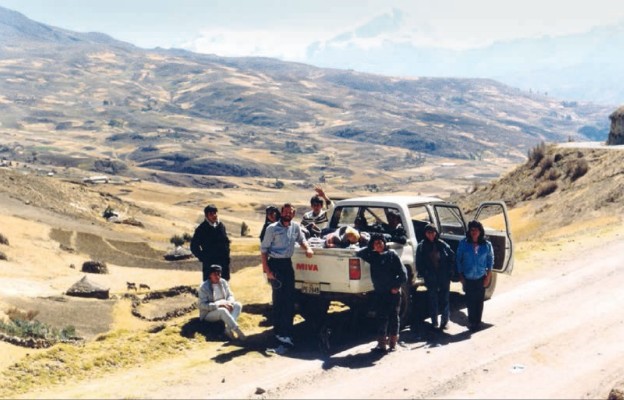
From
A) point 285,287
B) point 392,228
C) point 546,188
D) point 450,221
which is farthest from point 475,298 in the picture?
point 546,188

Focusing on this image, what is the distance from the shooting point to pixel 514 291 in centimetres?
1620

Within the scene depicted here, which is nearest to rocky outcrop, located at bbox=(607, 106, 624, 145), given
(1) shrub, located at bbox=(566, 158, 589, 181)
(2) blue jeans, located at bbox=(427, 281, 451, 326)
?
(1) shrub, located at bbox=(566, 158, 589, 181)

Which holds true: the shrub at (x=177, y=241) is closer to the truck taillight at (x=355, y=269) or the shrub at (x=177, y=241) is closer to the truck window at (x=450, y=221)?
the truck window at (x=450, y=221)

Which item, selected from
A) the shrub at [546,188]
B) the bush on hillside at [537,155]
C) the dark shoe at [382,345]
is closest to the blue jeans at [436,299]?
the dark shoe at [382,345]

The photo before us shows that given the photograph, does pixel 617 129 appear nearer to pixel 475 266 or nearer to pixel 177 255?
pixel 177 255

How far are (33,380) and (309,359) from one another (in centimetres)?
422

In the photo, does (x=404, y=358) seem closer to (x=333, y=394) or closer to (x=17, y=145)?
(x=333, y=394)

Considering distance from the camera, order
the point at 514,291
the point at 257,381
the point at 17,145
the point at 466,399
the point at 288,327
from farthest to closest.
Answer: the point at 17,145 < the point at 514,291 < the point at 288,327 < the point at 257,381 < the point at 466,399

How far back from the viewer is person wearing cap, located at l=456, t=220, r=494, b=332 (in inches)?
491

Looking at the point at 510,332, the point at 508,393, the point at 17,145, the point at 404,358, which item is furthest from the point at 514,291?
the point at 17,145

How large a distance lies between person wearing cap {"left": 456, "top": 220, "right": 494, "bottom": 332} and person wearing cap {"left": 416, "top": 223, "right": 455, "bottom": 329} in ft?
0.84

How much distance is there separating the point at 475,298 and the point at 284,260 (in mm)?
3705

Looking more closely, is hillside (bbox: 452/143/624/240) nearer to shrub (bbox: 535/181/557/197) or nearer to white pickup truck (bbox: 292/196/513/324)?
shrub (bbox: 535/181/557/197)

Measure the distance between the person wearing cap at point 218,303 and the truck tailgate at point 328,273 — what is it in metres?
1.29
